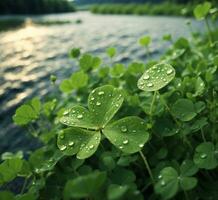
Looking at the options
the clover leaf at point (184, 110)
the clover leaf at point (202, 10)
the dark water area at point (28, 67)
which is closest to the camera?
the clover leaf at point (184, 110)

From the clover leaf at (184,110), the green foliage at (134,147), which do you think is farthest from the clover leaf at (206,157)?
the clover leaf at (184,110)

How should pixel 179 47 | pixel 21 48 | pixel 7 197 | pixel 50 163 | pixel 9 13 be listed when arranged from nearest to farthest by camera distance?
pixel 7 197 < pixel 50 163 < pixel 179 47 < pixel 21 48 < pixel 9 13

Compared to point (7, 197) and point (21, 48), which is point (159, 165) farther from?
point (21, 48)

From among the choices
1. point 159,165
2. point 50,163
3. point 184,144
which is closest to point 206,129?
point 184,144

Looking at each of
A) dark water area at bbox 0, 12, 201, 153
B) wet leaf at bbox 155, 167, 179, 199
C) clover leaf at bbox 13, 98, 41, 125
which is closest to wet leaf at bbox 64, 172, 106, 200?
wet leaf at bbox 155, 167, 179, 199

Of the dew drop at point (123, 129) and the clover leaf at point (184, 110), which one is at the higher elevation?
the dew drop at point (123, 129)

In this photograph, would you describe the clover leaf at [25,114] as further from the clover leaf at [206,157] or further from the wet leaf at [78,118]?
the clover leaf at [206,157]

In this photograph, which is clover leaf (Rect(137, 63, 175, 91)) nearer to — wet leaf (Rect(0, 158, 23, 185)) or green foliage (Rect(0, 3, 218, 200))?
green foliage (Rect(0, 3, 218, 200))

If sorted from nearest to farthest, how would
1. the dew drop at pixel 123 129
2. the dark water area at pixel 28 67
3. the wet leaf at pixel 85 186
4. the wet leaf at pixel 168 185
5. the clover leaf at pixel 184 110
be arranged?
the wet leaf at pixel 85 186, the wet leaf at pixel 168 185, the dew drop at pixel 123 129, the clover leaf at pixel 184 110, the dark water area at pixel 28 67
